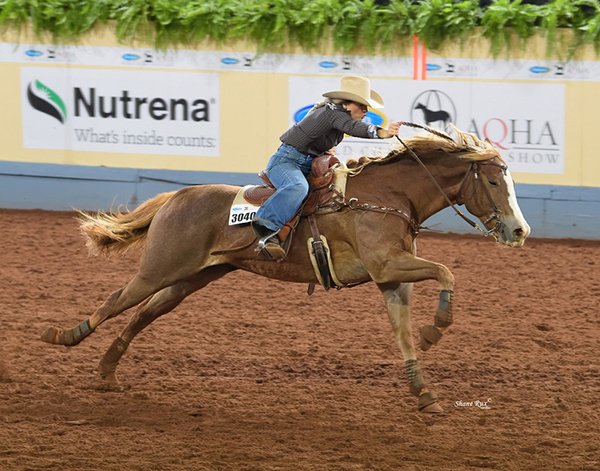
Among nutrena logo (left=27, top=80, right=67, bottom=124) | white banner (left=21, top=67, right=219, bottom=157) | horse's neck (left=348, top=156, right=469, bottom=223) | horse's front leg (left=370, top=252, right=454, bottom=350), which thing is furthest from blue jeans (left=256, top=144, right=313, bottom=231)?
nutrena logo (left=27, top=80, right=67, bottom=124)

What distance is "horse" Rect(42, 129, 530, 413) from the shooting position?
253 inches

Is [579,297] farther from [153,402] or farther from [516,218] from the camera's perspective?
[153,402]

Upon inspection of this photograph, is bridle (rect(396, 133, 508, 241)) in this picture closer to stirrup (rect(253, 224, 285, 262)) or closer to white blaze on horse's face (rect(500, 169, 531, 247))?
white blaze on horse's face (rect(500, 169, 531, 247))

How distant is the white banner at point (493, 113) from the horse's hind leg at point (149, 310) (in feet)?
17.0

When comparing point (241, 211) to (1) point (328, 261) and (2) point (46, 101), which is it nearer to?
(1) point (328, 261)

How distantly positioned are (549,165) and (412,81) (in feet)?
7.23

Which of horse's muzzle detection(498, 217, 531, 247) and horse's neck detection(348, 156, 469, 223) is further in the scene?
horse's neck detection(348, 156, 469, 223)

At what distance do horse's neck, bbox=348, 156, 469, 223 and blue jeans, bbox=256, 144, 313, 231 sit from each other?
41cm

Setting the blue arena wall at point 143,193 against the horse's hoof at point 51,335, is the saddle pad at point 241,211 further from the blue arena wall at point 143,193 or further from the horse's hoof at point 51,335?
the blue arena wall at point 143,193

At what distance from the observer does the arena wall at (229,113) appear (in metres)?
12.2

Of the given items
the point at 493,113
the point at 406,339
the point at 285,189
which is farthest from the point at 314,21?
the point at 406,339

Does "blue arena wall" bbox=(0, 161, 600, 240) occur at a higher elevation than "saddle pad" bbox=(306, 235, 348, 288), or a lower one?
lower

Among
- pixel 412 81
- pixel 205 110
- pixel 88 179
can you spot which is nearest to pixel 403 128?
pixel 412 81

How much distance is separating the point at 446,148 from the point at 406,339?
144cm
